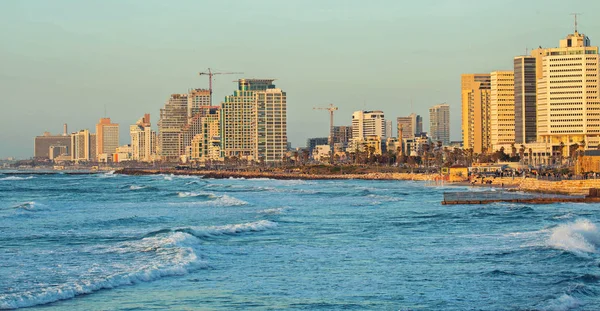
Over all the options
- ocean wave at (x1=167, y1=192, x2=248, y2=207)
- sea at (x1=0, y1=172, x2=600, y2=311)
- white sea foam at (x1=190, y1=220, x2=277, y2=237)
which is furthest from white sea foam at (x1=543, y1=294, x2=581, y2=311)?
ocean wave at (x1=167, y1=192, x2=248, y2=207)

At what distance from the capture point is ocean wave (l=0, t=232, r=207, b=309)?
21891 mm

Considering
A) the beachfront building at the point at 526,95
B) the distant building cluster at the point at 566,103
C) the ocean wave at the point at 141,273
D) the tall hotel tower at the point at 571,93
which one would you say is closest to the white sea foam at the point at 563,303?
the ocean wave at the point at 141,273

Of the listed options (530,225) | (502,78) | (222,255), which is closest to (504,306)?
(222,255)

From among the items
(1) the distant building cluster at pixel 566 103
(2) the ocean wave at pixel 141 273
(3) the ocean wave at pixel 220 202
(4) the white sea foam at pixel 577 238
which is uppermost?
(1) the distant building cluster at pixel 566 103

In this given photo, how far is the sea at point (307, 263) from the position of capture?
21969 mm

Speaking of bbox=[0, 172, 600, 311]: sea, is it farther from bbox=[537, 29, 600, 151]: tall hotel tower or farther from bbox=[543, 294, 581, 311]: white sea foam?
bbox=[537, 29, 600, 151]: tall hotel tower

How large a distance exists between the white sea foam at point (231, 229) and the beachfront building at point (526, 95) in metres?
150

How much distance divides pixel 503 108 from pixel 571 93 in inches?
1223

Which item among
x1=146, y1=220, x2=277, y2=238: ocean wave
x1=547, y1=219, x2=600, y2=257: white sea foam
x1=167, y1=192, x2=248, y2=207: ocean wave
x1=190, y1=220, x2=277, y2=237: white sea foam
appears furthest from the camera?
x1=167, y1=192, x2=248, y2=207: ocean wave

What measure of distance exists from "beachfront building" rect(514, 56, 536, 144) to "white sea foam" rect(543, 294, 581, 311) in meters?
169

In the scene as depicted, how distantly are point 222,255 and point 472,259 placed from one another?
8.66 metres

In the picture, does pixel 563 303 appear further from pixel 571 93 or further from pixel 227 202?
pixel 571 93

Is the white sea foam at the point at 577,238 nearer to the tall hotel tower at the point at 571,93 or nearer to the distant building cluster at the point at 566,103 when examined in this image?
the distant building cluster at the point at 566,103

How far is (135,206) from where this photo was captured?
63.8 m
